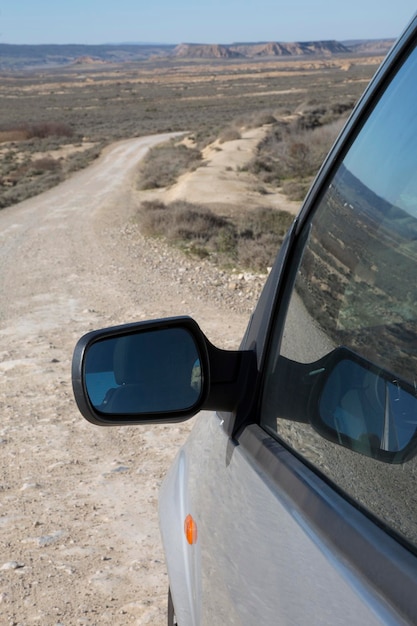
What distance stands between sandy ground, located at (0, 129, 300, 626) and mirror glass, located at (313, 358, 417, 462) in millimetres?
2380

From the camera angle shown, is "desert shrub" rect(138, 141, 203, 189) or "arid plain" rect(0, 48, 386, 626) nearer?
"arid plain" rect(0, 48, 386, 626)

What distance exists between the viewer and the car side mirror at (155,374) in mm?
1774

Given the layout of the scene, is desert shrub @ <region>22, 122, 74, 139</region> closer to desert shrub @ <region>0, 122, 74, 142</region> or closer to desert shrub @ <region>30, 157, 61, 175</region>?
desert shrub @ <region>0, 122, 74, 142</region>

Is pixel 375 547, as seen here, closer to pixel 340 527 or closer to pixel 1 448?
pixel 340 527

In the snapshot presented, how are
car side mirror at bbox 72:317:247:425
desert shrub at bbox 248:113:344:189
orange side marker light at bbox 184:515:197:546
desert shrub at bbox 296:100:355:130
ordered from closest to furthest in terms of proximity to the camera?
1. car side mirror at bbox 72:317:247:425
2. orange side marker light at bbox 184:515:197:546
3. desert shrub at bbox 248:113:344:189
4. desert shrub at bbox 296:100:355:130

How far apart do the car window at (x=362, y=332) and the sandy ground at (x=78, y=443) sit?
229 centimetres

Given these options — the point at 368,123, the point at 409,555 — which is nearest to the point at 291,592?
the point at 409,555

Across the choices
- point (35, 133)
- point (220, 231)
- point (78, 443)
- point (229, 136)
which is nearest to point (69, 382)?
point (78, 443)

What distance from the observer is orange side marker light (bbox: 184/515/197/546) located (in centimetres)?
195

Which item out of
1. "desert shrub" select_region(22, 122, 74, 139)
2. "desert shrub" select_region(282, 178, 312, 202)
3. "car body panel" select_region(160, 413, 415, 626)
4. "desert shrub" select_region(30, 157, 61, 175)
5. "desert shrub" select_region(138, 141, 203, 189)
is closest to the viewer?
"car body panel" select_region(160, 413, 415, 626)

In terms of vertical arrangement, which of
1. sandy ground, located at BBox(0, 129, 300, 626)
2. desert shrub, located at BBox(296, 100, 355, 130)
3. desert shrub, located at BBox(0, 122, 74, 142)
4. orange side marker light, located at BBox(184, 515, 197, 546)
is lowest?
desert shrub, located at BBox(0, 122, 74, 142)

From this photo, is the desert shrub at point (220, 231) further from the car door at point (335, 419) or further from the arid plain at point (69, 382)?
the car door at point (335, 419)

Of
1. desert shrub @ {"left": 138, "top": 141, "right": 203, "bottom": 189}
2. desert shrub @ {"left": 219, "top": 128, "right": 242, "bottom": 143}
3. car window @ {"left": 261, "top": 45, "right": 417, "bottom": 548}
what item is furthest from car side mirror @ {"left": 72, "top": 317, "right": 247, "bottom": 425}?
desert shrub @ {"left": 219, "top": 128, "right": 242, "bottom": 143}

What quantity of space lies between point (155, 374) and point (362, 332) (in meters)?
0.54
